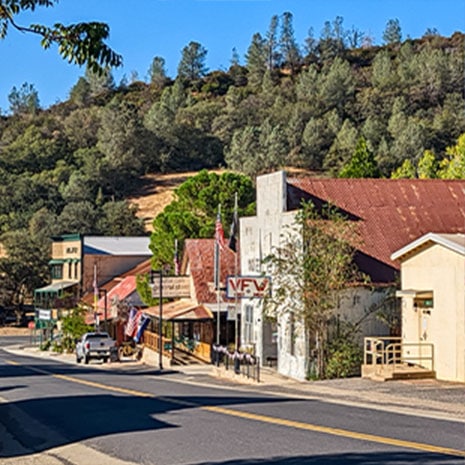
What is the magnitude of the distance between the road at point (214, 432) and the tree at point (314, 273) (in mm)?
6882

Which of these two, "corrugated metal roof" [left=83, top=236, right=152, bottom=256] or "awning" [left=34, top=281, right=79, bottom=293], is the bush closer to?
"corrugated metal roof" [left=83, top=236, right=152, bottom=256]

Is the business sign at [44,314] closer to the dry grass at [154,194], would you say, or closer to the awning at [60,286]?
the awning at [60,286]

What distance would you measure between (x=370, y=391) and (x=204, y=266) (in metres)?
24.1

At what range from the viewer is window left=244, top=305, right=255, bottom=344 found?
1652 inches

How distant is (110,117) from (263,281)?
110063 millimetres

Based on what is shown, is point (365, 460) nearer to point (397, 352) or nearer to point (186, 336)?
point (397, 352)

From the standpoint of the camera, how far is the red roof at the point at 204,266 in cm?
4988

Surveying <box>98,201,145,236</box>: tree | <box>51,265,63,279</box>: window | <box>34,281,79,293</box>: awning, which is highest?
<box>98,201,145,236</box>: tree

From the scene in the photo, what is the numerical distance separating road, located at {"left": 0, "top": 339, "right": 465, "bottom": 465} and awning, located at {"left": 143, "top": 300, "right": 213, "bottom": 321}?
1942 cm

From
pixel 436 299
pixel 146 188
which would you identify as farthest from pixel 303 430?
pixel 146 188

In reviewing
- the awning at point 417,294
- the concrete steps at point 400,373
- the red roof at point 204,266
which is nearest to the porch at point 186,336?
the red roof at point 204,266

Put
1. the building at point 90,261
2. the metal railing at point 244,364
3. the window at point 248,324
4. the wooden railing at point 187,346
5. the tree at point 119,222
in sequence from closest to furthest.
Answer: the metal railing at point 244,364 → the window at point 248,324 → the wooden railing at point 187,346 → the building at point 90,261 → the tree at point 119,222

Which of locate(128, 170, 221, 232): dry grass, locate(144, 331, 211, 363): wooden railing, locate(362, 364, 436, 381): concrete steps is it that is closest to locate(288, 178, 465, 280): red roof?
locate(362, 364, 436, 381): concrete steps

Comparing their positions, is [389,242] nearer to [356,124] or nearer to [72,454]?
[72,454]
